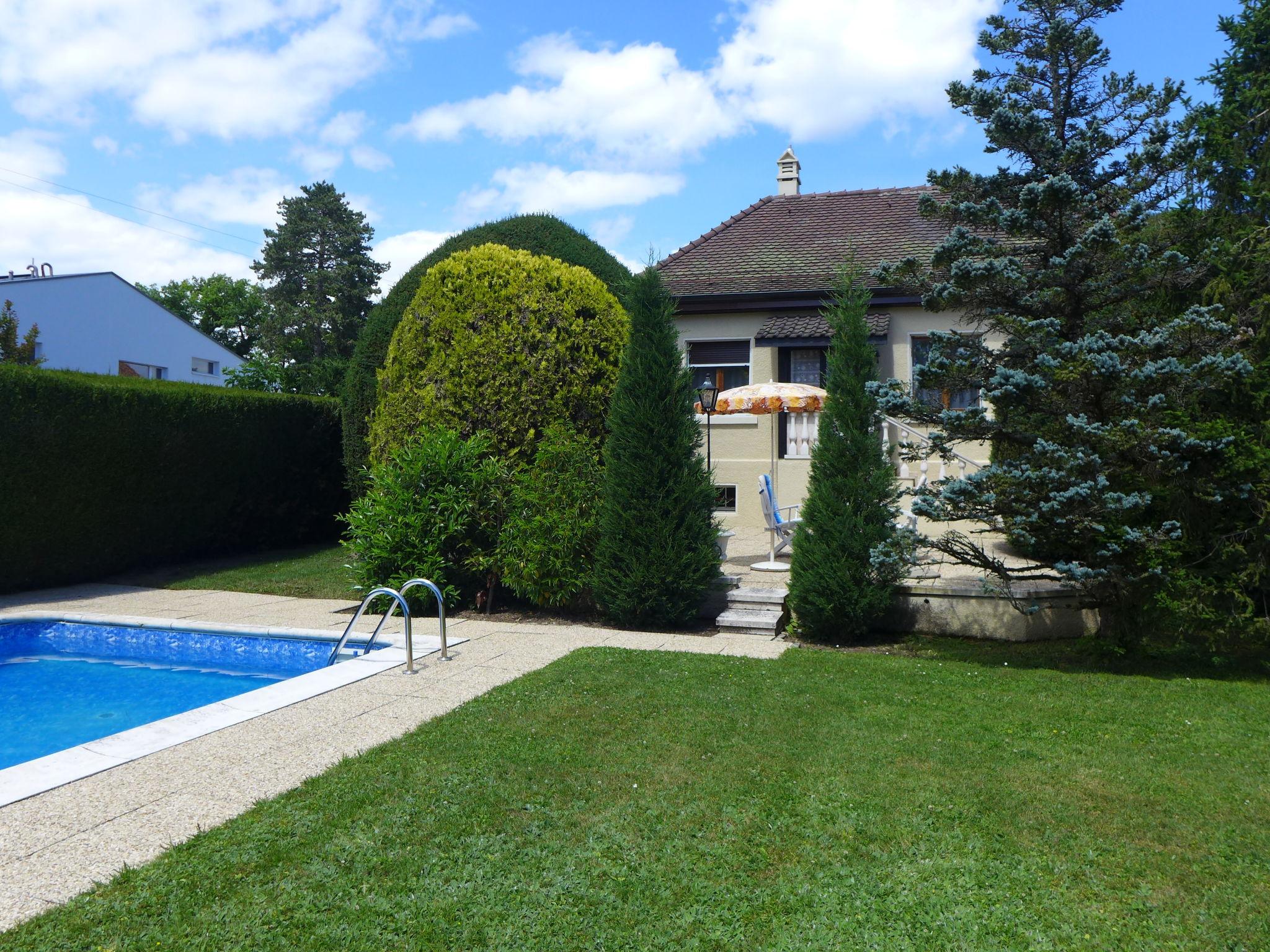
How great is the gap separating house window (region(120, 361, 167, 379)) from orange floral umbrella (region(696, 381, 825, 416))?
3106cm

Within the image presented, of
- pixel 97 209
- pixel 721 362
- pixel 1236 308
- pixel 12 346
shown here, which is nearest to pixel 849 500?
pixel 1236 308

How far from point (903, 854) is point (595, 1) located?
9.16 metres

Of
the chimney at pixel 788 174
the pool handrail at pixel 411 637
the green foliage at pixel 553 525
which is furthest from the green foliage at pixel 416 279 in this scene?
the chimney at pixel 788 174

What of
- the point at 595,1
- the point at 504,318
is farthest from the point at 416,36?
the point at 504,318

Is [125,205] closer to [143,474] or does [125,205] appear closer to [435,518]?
[143,474]

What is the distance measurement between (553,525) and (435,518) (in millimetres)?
→ 1492

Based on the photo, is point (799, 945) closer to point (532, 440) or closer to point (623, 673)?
point (623, 673)

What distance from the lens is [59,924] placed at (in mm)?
3576

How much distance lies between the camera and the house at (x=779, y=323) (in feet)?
53.1

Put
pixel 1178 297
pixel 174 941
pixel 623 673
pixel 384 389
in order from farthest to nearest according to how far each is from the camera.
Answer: pixel 384 389 < pixel 1178 297 < pixel 623 673 < pixel 174 941

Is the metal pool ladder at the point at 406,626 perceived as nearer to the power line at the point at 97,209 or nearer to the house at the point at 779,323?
the house at the point at 779,323

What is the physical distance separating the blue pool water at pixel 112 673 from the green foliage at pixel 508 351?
333 cm

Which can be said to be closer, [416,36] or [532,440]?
[416,36]

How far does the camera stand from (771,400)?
12031 millimetres
